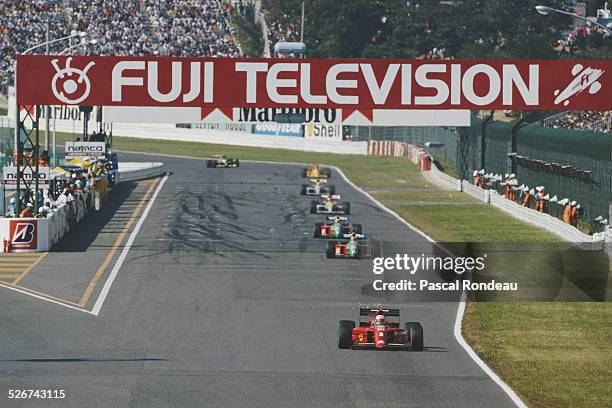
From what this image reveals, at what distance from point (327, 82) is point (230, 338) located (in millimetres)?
11190

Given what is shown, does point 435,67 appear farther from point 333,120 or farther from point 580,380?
point 580,380

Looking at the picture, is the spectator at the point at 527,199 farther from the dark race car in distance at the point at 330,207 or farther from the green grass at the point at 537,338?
the dark race car in distance at the point at 330,207

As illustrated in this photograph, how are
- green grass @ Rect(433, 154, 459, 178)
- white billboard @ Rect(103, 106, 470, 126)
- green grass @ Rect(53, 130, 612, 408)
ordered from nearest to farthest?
green grass @ Rect(53, 130, 612, 408), white billboard @ Rect(103, 106, 470, 126), green grass @ Rect(433, 154, 459, 178)

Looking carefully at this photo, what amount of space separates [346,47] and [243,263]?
297 feet

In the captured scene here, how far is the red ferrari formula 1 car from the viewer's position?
84.7 ft

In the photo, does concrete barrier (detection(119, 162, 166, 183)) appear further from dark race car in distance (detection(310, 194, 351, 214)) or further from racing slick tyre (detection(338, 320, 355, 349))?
racing slick tyre (detection(338, 320, 355, 349))

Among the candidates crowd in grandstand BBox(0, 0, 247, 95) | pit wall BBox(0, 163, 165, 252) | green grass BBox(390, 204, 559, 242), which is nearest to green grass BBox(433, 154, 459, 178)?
green grass BBox(390, 204, 559, 242)

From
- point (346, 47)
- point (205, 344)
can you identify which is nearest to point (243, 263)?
point (205, 344)

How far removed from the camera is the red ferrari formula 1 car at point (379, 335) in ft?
84.7

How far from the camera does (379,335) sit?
84.7ft

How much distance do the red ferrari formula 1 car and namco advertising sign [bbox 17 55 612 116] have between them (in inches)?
454

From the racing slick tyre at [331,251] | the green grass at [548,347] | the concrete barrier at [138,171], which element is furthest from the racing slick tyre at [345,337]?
the concrete barrier at [138,171]

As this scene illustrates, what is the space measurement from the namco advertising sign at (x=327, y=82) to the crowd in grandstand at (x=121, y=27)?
6086cm

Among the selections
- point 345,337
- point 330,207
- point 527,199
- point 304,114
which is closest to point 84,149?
point 330,207
